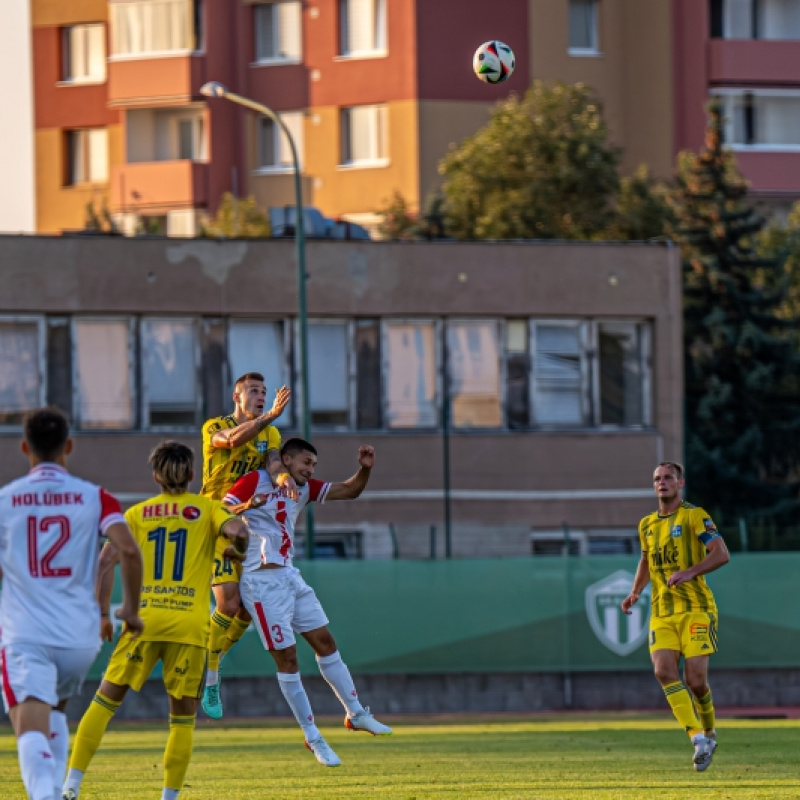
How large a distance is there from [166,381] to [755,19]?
91.9ft

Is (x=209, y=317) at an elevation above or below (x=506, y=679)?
above

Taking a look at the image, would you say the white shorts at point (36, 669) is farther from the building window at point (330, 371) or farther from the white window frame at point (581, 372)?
the white window frame at point (581, 372)

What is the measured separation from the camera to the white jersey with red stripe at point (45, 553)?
9289 mm

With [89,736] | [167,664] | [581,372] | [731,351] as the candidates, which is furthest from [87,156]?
[167,664]

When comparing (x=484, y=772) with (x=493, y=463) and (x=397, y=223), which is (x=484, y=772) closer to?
(x=493, y=463)

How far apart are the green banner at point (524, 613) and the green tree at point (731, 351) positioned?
11088 millimetres

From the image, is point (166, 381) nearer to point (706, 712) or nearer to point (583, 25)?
point (706, 712)

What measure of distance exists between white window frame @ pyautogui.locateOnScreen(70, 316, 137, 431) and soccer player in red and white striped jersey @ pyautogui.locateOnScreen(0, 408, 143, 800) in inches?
943

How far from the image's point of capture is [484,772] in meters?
14.9

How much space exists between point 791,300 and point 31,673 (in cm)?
3984

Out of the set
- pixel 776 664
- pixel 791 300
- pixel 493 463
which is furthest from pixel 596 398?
pixel 791 300

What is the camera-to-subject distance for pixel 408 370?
112ft

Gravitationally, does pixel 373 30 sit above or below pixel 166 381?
above

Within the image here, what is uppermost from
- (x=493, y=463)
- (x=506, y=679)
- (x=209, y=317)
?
(x=209, y=317)
